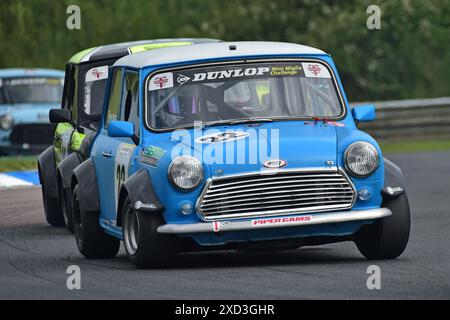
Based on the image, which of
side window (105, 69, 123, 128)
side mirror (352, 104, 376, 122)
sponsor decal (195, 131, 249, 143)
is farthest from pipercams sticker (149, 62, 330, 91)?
side window (105, 69, 123, 128)

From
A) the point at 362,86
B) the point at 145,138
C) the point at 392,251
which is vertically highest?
the point at 145,138

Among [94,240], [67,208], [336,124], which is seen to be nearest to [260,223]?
[336,124]

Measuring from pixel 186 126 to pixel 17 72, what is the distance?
54.8 ft

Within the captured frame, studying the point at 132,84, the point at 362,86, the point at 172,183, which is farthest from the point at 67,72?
the point at 362,86

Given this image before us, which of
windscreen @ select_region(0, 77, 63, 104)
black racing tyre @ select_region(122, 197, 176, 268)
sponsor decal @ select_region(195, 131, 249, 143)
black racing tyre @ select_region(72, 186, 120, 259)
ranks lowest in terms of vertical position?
windscreen @ select_region(0, 77, 63, 104)

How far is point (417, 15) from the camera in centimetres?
3278

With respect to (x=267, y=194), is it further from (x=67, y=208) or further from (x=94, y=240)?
(x=67, y=208)

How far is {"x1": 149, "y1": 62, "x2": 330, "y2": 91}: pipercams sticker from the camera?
1206 centimetres

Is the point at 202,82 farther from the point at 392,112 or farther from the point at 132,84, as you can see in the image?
the point at 392,112

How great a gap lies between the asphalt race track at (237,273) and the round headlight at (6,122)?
1198 cm

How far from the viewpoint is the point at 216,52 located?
1227cm

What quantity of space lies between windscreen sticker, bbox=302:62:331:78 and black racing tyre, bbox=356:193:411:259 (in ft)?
4.22

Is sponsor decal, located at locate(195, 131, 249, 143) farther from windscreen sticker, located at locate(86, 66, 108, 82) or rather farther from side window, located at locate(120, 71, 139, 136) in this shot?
windscreen sticker, located at locate(86, 66, 108, 82)
